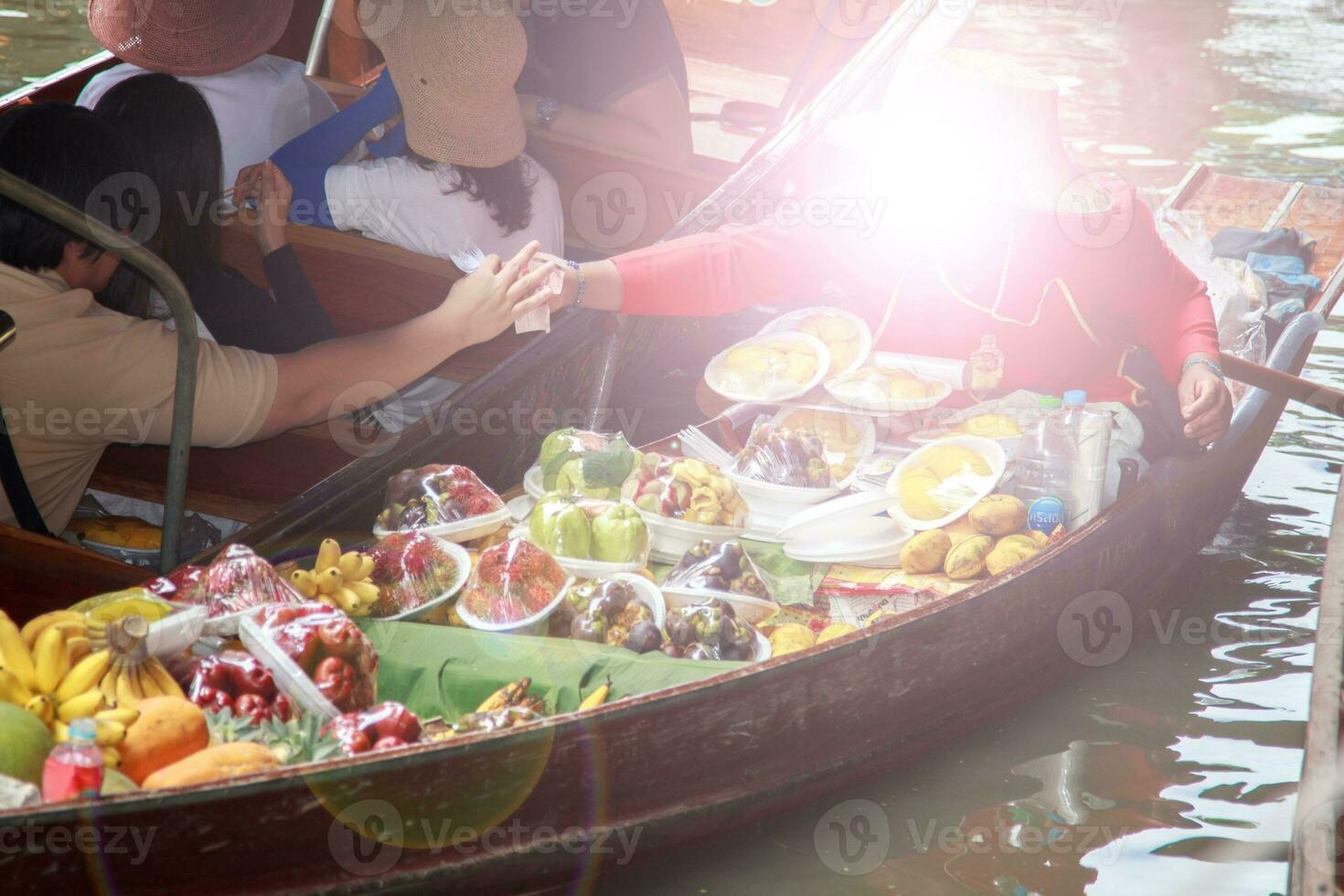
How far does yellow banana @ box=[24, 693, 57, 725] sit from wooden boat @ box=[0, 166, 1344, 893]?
0.21 meters

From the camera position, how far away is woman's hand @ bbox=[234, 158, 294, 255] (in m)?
3.23

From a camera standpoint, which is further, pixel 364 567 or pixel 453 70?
pixel 453 70

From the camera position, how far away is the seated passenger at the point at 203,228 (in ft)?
9.72

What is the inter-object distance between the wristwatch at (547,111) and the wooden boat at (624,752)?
1.17 m

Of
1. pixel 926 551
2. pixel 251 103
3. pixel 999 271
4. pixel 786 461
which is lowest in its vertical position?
pixel 926 551

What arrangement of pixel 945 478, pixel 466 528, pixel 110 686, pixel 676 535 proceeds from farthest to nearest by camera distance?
pixel 945 478
pixel 676 535
pixel 466 528
pixel 110 686

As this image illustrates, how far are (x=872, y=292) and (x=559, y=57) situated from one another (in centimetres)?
140

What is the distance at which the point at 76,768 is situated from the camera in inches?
69.4

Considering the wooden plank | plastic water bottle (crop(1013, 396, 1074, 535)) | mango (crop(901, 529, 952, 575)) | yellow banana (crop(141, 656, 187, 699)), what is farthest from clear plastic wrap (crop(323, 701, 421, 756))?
plastic water bottle (crop(1013, 396, 1074, 535))

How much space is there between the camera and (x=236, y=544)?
2.36 metres

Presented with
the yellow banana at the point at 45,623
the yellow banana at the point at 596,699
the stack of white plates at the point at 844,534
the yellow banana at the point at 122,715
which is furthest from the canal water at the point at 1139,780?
the yellow banana at the point at 45,623

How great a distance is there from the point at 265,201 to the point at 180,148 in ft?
0.82

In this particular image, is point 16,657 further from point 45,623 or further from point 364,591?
point 364,591

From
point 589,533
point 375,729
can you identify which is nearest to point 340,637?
point 375,729
